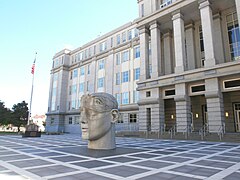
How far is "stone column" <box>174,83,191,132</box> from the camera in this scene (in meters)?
20.9

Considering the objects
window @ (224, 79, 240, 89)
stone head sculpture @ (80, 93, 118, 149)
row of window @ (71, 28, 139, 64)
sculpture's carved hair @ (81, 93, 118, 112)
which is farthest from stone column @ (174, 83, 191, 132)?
row of window @ (71, 28, 139, 64)

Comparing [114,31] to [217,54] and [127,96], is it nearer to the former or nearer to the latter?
[127,96]

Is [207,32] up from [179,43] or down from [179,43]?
up

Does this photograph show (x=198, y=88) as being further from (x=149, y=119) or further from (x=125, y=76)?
(x=125, y=76)

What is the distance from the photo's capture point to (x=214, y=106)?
1892 cm

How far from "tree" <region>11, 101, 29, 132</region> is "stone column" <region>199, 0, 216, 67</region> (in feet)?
140

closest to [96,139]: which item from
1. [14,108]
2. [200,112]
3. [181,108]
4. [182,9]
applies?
[181,108]

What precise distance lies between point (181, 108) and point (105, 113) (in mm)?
13842

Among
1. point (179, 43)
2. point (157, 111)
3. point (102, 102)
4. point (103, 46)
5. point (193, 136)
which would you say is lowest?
point (193, 136)

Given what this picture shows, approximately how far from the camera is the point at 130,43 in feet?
111

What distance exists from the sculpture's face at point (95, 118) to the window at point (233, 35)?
19332 millimetres

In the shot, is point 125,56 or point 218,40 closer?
point 218,40

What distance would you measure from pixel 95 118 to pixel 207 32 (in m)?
17.7

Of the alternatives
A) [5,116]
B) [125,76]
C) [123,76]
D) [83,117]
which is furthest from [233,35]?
[5,116]
